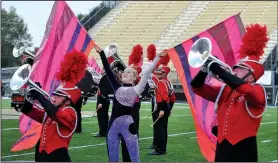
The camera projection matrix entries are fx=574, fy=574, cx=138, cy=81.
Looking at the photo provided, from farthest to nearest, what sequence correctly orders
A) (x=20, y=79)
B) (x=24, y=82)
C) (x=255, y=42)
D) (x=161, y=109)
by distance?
1. (x=161, y=109)
2. (x=255, y=42)
3. (x=20, y=79)
4. (x=24, y=82)

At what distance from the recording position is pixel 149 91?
8.91m

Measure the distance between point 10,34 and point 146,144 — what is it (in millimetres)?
40418

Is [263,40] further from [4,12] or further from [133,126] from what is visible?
[4,12]

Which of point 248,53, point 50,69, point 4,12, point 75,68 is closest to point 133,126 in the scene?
point 75,68

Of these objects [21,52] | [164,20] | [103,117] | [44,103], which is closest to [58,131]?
[44,103]

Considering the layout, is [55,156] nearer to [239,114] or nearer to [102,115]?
[239,114]

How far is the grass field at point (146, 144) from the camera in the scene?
324 inches

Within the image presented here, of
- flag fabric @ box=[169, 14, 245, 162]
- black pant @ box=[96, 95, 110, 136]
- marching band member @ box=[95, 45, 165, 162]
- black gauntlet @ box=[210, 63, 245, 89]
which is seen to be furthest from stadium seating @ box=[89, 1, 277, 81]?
black gauntlet @ box=[210, 63, 245, 89]

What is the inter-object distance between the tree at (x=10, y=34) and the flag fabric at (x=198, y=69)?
38842 mm

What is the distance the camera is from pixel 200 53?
13.8ft

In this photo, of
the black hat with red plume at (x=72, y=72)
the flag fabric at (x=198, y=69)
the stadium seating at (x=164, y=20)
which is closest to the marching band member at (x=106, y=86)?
the flag fabric at (x=198, y=69)

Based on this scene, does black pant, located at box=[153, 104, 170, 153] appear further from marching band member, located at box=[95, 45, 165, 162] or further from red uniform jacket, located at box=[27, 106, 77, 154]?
red uniform jacket, located at box=[27, 106, 77, 154]

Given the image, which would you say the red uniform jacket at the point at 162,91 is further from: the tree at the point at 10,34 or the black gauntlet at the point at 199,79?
the tree at the point at 10,34

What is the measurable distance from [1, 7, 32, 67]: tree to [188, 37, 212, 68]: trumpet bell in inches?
1661
